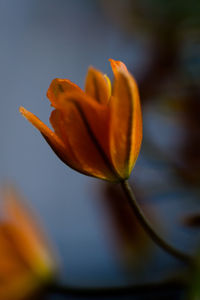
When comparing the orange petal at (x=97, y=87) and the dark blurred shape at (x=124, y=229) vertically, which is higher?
the orange petal at (x=97, y=87)

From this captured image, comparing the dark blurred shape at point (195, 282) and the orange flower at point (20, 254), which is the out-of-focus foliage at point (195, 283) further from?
the orange flower at point (20, 254)

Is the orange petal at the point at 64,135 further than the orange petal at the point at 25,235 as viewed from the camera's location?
No

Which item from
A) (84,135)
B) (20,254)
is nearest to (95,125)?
(84,135)

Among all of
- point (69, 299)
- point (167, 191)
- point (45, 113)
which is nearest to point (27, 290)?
point (167, 191)

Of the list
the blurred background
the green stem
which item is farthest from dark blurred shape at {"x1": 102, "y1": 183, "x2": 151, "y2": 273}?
the green stem

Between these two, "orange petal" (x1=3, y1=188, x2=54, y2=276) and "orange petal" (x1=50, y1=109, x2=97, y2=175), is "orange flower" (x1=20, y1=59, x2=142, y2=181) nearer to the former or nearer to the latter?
"orange petal" (x1=50, y1=109, x2=97, y2=175)

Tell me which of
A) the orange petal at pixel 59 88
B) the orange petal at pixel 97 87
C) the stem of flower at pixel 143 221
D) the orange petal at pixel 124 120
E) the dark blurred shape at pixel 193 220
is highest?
the orange petal at pixel 59 88

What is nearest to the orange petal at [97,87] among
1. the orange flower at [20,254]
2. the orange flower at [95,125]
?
the orange flower at [95,125]
